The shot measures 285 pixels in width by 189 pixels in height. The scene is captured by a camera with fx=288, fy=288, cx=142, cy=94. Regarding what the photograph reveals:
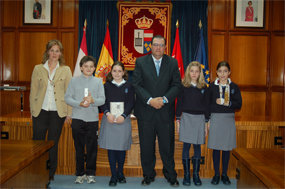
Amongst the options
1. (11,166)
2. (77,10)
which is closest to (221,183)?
(11,166)

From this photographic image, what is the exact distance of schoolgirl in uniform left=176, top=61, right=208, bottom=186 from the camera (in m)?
3.08

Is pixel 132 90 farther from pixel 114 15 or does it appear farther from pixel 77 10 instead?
pixel 77 10

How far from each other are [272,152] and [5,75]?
552 centimetres

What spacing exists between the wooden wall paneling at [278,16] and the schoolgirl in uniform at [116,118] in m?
3.99

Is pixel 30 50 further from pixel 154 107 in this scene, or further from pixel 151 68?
pixel 154 107

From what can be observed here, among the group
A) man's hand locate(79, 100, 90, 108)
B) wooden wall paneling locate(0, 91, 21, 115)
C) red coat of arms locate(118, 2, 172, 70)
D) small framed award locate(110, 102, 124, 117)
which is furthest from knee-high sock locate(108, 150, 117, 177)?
red coat of arms locate(118, 2, 172, 70)

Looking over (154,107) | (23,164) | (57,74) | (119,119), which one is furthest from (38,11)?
(23,164)

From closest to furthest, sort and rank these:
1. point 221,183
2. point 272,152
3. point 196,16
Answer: point 272,152
point 221,183
point 196,16

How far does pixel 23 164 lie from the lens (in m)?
1.50

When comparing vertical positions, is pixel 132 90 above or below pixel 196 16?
below

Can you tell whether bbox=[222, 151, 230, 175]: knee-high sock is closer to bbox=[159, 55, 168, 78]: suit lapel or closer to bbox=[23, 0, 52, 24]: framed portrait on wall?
bbox=[159, 55, 168, 78]: suit lapel

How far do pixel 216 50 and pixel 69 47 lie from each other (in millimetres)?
2922

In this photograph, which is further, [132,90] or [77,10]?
[77,10]

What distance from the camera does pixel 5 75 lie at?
592 centimetres
